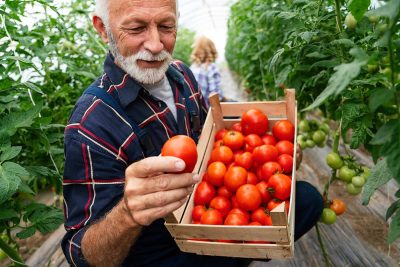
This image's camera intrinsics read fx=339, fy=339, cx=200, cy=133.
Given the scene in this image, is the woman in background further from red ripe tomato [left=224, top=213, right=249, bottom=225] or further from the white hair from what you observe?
red ripe tomato [left=224, top=213, right=249, bottom=225]

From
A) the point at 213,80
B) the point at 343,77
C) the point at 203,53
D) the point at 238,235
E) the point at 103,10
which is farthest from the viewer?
the point at 203,53

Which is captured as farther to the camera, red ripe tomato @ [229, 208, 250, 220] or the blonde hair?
the blonde hair

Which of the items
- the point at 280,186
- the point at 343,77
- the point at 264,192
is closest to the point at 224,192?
the point at 264,192

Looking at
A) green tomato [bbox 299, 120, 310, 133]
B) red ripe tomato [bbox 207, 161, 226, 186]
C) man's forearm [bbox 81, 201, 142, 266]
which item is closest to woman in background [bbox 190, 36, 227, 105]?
green tomato [bbox 299, 120, 310, 133]

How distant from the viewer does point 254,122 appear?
1.79 m

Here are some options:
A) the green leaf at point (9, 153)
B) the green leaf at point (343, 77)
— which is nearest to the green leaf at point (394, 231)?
the green leaf at point (343, 77)

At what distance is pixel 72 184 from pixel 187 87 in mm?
896

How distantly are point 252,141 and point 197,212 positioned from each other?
1.56 feet

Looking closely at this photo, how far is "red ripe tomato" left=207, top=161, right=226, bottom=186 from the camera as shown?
1633 mm

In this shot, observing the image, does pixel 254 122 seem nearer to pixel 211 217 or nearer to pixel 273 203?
pixel 273 203

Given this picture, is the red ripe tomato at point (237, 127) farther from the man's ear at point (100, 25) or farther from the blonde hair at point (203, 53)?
the blonde hair at point (203, 53)

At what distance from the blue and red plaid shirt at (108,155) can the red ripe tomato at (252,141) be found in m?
0.39

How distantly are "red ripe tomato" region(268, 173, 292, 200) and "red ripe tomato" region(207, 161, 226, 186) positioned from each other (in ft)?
0.79

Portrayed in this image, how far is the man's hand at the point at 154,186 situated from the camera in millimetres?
979
